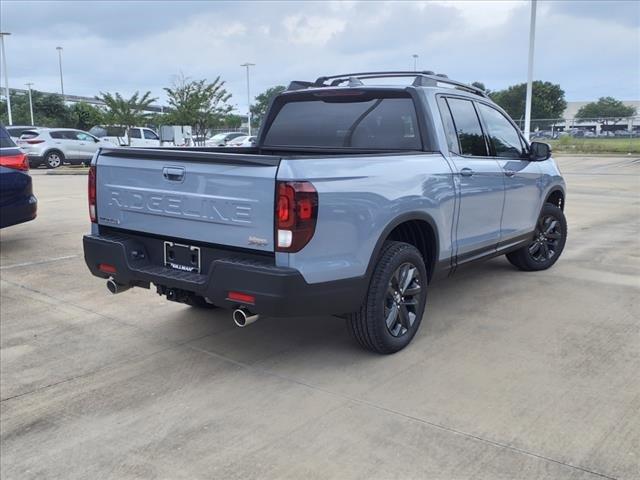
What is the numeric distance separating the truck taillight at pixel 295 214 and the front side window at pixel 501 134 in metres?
2.76

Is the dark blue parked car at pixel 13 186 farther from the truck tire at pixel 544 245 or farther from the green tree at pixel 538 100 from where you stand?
the green tree at pixel 538 100

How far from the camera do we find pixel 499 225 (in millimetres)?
5473

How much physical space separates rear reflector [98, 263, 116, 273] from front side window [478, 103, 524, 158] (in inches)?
137

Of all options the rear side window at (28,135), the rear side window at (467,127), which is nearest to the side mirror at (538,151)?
the rear side window at (467,127)

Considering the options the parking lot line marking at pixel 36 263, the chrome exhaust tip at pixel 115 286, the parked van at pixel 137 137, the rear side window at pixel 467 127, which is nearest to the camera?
the chrome exhaust tip at pixel 115 286

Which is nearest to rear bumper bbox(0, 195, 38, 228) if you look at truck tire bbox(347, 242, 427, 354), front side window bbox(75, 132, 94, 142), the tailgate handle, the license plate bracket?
the license plate bracket

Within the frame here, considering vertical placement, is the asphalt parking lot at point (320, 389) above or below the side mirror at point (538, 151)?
below

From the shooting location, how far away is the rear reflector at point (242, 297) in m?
3.53

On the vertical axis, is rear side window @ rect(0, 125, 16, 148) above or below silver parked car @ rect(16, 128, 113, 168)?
above

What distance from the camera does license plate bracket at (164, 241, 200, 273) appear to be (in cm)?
390

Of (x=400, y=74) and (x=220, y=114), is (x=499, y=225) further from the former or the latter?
(x=220, y=114)

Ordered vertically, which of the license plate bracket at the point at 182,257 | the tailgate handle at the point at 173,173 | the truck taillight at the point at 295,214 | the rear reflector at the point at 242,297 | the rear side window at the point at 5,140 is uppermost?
the rear side window at the point at 5,140

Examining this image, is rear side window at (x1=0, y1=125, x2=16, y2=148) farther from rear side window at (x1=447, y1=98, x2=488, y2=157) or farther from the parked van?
the parked van

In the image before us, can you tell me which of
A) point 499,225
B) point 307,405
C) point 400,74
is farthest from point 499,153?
point 307,405
